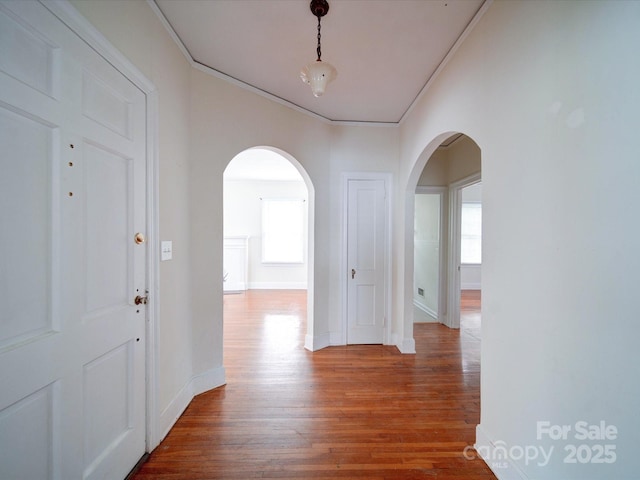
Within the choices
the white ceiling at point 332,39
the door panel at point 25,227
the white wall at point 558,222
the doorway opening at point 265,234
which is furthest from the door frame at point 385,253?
the doorway opening at point 265,234

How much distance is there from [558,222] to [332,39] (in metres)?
1.82

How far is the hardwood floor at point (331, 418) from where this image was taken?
1487 mm

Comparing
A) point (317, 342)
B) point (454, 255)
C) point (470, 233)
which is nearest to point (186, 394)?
point (317, 342)

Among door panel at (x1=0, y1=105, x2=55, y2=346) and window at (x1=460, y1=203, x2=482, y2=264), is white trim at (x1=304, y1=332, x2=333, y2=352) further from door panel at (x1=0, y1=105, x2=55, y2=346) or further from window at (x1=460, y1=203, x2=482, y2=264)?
window at (x1=460, y1=203, x2=482, y2=264)

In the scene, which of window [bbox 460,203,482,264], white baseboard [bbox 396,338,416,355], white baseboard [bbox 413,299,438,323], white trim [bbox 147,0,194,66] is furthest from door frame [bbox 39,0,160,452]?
window [bbox 460,203,482,264]

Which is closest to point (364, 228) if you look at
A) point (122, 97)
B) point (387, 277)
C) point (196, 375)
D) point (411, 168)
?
point (387, 277)

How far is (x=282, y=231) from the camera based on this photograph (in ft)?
21.6

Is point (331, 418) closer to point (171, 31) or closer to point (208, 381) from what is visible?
point (208, 381)

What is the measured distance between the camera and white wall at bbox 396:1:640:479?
2.91ft

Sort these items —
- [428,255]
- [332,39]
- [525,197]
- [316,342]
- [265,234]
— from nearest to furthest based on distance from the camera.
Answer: [525,197], [332,39], [316,342], [428,255], [265,234]

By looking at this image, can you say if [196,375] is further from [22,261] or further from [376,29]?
[376,29]

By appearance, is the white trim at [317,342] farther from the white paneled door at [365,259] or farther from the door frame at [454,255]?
the door frame at [454,255]

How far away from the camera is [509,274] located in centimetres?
140

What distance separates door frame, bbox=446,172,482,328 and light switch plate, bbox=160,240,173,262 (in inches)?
143
